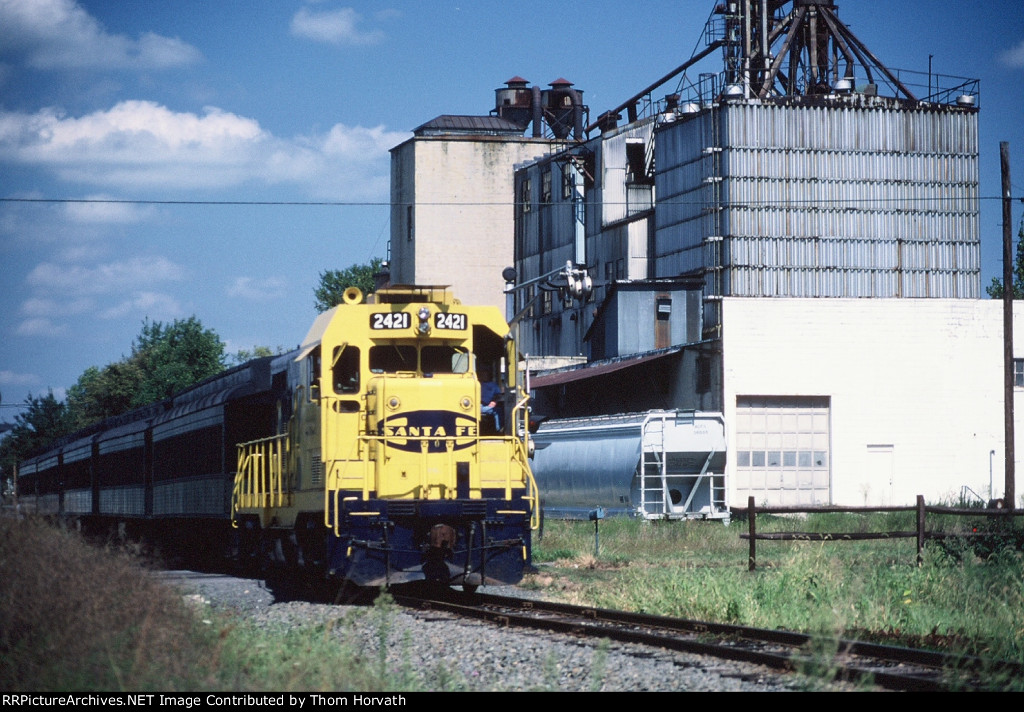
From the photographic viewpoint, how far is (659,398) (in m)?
43.7

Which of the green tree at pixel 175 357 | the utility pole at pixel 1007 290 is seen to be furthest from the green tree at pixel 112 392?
the utility pole at pixel 1007 290

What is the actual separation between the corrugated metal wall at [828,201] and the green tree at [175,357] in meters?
47.2

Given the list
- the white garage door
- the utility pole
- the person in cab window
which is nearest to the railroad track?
the person in cab window

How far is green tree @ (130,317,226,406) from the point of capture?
8631cm

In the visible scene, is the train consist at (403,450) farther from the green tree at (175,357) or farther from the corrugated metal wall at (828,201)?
the green tree at (175,357)

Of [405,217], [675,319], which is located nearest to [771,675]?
[675,319]

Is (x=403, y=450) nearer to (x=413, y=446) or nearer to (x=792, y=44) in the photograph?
(x=413, y=446)

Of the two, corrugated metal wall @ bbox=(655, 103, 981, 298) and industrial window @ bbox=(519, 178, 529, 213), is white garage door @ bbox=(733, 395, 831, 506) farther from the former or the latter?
industrial window @ bbox=(519, 178, 529, 213)

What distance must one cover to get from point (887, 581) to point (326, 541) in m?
6.81

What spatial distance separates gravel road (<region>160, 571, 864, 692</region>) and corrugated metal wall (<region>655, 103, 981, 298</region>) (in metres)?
35.0

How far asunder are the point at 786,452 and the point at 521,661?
1209 inches

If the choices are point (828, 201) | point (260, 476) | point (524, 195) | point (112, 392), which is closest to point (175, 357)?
point (112, 392)

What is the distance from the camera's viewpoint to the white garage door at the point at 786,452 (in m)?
40.4
